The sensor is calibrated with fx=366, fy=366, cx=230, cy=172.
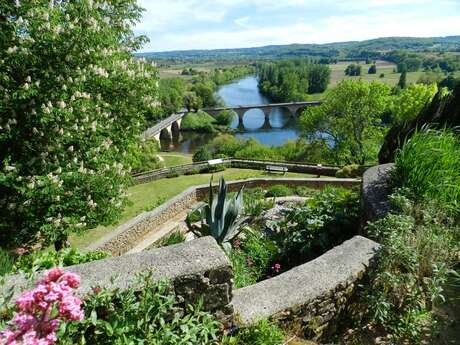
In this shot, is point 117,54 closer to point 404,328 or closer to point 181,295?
point 181,295

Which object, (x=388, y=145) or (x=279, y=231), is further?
(x=388, y=145)

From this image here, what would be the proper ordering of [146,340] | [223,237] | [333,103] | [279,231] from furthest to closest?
[333,103] < [279,231] < [223,237] < [146,340]

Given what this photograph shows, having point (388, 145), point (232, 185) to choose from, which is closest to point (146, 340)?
point (388, 145)

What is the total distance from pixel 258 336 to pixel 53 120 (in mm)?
5315

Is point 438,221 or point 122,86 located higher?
point 122,86

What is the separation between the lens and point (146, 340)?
2.59m

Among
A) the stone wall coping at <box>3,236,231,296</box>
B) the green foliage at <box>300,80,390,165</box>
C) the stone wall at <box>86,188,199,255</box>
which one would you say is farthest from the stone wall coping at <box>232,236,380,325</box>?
the green foliage at <box>300,80,390,165</box>

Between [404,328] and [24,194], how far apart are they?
241 inches

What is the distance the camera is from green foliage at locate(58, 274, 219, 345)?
2525 millimetres

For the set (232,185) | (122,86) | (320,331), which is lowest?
(232,185)

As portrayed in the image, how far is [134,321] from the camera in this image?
2658mm

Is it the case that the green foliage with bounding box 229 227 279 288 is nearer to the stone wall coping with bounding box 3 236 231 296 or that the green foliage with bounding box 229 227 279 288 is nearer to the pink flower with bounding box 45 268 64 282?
the stone wall coping with bounding box 3 236 231 296

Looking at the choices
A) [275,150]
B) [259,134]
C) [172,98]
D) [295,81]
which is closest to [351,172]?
[275,150]

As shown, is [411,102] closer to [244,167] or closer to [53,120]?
[244,167]
